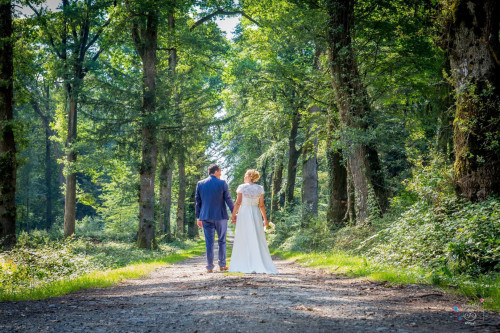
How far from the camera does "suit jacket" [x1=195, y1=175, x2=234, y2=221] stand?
9.72m

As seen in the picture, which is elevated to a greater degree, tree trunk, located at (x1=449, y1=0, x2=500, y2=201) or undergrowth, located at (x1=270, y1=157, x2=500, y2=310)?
tree trunk, located at (x1=449, y1=0, x2=500, y2=201)

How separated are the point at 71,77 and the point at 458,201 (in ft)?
60.1

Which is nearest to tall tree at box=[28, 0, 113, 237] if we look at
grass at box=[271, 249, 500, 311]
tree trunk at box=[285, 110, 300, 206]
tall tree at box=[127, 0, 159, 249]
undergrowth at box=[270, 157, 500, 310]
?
tall tree at box=[127, 0, 159, 249]

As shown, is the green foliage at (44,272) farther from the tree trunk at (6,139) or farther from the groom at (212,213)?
the groom at (212,213)

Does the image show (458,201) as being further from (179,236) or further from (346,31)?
(179,236)

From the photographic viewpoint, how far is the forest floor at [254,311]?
12.8 ft

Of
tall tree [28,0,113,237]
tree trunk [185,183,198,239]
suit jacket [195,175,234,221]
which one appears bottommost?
tree trunk [185,183,198,239]

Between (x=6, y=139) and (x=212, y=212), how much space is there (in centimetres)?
731

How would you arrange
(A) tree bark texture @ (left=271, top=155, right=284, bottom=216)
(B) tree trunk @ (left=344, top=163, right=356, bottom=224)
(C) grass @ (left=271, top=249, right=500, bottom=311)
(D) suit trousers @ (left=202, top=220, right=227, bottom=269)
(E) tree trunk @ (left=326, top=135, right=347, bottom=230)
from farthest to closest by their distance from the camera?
(A) tree bark texture @ (left=271, top=155, right=284, bottom=216) < (E) tree trunk @ (left=326, top=135, right=347, bottom=230) < (B) tree trunk @ (left=344, top=163, right=356, bottom=224) < (D) suit trousers @ (left=202, top=220, right=227, bottom=269) < (C) grass @ (left=271, top=249, right=500, bottom=311)

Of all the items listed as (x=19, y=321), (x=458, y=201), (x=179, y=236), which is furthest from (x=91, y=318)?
(x=179, y=236)

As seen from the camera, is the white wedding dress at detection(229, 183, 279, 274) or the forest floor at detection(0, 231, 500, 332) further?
the white wedding dress at detection(229, 183, 279, 274)

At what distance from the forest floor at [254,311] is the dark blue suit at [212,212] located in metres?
2.80

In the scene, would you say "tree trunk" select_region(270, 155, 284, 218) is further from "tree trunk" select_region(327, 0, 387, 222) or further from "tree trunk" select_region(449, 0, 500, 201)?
"tree trunk" select_region(449, 0, 500, 201)

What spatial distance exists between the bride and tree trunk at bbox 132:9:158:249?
843 cm
